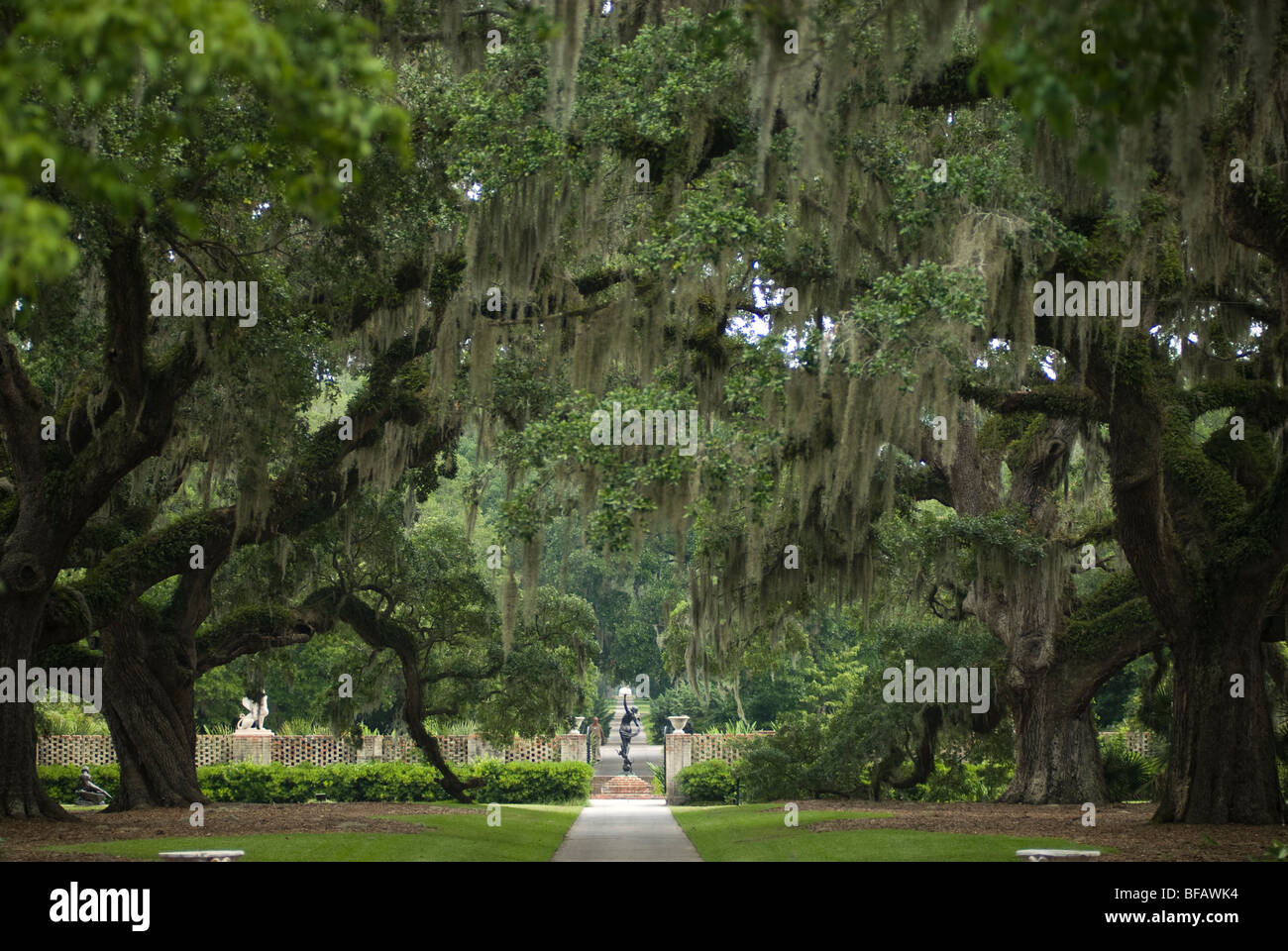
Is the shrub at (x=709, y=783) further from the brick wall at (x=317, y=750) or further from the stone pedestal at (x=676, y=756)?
the brick wall at (x=317, y=750)

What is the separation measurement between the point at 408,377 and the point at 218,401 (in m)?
2.82

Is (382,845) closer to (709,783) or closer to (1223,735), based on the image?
(1223,735)

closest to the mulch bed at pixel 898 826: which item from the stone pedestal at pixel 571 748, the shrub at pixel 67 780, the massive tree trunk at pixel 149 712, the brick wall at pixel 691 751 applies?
the massive tree trunk at pixel 149 712

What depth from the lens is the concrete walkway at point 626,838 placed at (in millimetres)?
14766

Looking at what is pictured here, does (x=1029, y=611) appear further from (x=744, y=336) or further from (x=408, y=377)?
(x=408, y=377)

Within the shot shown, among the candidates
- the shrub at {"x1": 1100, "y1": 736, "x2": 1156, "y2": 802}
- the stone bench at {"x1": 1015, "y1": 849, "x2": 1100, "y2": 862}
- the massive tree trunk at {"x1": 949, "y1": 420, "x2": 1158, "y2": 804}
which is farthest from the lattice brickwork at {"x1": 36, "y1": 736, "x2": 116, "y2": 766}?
the stone bench at {"x1": 1015, "y1": 849, "x2": 1100, "y2": 862}

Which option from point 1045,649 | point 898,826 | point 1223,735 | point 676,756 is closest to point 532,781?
point 676,756

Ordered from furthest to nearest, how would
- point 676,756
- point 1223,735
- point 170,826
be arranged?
point 676,756 < point 170,826 < point 1223,735

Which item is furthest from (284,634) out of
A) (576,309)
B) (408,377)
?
(576,309)

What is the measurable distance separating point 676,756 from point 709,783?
1.57 meters

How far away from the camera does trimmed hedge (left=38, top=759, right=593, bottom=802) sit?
29.3 meters

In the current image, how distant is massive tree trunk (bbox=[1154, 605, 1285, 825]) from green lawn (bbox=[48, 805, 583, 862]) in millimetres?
7164

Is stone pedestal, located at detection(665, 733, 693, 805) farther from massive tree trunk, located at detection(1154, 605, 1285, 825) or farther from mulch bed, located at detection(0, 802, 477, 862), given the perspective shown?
massive tree trunk, located at detection(1154, 605, 1285, 825)

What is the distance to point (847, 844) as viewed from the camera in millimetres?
13664
